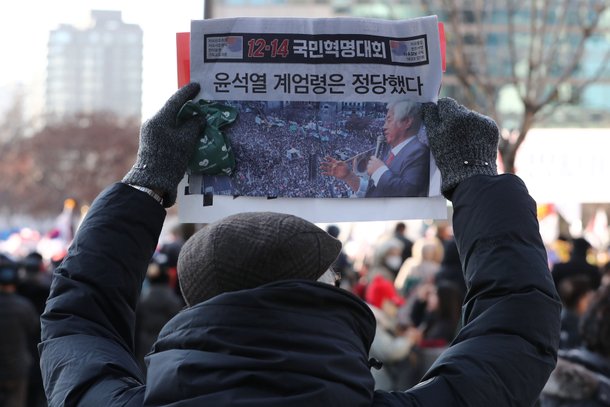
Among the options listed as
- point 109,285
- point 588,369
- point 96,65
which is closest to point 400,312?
point 588,369

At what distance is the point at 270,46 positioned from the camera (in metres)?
2.27

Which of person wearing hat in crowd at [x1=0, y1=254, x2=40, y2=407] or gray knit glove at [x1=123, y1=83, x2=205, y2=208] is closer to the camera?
gray knit glove at [x1=123, y1=83, x2=205, y2=208]

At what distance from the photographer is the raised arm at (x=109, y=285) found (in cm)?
182

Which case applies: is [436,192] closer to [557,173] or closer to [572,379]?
[572,379]

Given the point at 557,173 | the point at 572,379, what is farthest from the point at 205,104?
the point at 557,173

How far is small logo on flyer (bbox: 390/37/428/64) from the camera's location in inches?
88.2

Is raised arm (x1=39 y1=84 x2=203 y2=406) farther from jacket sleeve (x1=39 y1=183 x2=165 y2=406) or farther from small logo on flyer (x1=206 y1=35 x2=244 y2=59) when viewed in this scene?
small logo on flyer (x1=206 y1=35 x2=244 y2=59)

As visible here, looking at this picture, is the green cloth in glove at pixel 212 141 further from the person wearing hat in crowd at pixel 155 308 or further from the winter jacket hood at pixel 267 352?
the person wearing hat in crowd at pixel 155 308

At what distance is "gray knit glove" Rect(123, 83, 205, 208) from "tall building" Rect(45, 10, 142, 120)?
11914 centimetres

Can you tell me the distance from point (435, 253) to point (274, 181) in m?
10.4

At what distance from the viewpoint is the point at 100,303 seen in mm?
1948

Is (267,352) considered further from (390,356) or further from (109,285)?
(390,356)

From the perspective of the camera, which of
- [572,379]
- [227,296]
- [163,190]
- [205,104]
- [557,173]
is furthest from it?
[557,173]

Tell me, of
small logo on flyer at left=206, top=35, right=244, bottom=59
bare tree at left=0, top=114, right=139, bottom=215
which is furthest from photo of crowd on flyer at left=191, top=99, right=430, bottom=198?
bare tree at left=0, top=114, right=139, bottom=215
